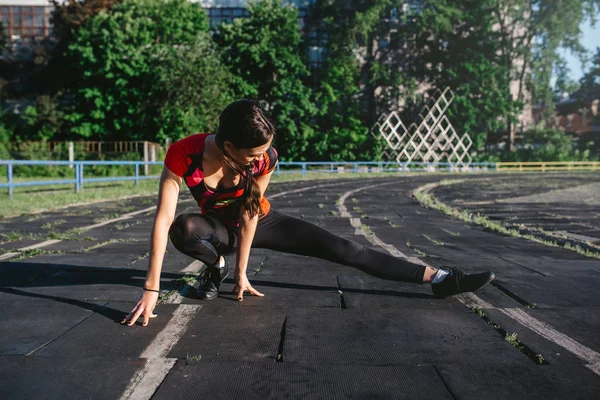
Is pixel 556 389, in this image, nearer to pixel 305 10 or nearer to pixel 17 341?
pixel 17 341

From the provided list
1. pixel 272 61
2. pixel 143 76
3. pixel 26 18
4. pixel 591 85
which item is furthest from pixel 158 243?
pixel 591 85

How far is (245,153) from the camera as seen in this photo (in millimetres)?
3477

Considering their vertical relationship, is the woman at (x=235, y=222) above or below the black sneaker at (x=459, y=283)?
above

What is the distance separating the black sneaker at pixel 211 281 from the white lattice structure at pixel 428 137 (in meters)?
42.2

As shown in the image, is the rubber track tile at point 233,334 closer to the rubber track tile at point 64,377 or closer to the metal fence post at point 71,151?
the rubber track tile at point 64,377

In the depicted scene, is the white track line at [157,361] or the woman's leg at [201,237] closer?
the white track line at [157,361]

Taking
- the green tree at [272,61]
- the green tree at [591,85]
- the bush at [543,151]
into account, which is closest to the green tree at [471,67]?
the bush at [543,151]

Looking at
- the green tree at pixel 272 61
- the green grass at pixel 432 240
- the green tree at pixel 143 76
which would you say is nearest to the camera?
the green grass at pixel 432 240

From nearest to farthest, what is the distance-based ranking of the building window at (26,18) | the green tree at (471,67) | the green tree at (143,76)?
the green tree at (143,76) < the green tree at (471,67) < the building window at (26,18)

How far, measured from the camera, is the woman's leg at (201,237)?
3.98 meters

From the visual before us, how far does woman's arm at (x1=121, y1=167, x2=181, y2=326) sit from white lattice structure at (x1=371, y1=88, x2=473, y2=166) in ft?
141

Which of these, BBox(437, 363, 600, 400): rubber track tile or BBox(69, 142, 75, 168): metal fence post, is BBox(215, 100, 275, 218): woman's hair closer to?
BBox(437, 363, 600, 400): rubber track tile

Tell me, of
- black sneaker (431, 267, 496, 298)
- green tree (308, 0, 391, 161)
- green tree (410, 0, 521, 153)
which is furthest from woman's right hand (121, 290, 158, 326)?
green tree (410, 0, 521, 153)

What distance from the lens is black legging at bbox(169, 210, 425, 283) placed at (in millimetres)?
4078
